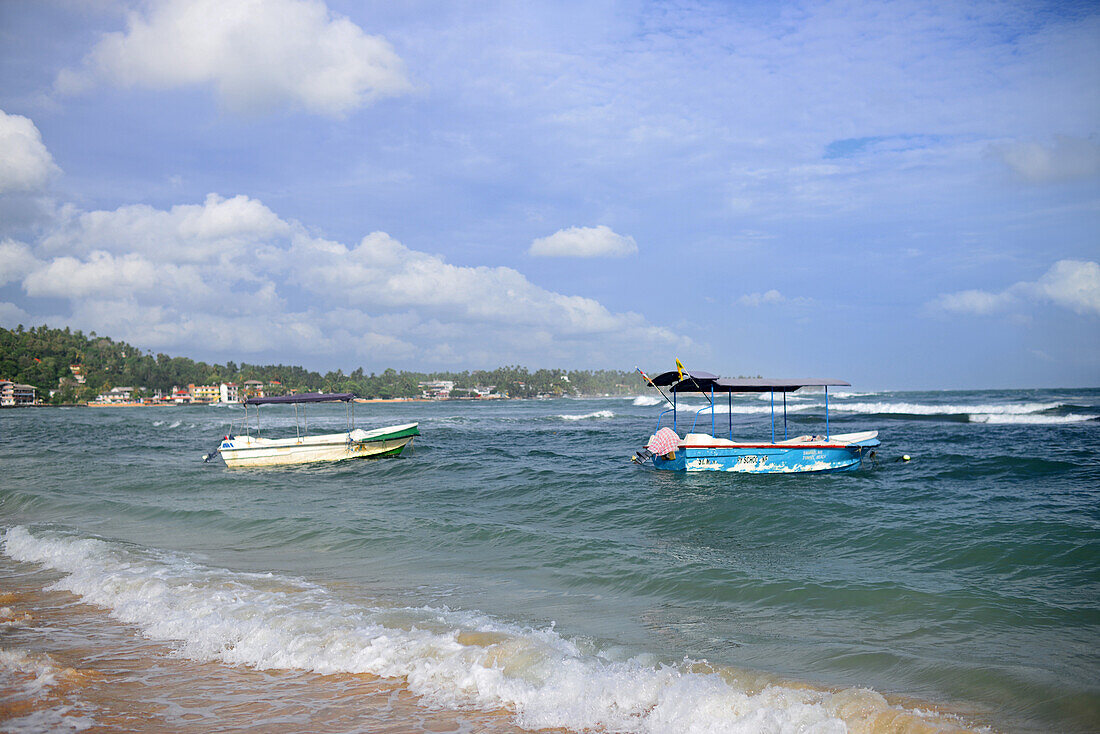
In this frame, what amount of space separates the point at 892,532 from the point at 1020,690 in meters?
6.13

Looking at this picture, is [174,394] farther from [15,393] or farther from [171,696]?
[171,696]

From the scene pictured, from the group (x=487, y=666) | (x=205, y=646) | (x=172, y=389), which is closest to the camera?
(x=487, y=666)

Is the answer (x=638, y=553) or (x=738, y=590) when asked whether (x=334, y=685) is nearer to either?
(x=738, y=590)

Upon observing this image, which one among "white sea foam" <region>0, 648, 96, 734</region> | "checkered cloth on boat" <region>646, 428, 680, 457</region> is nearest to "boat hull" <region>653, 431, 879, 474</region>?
"checkered cloth on boat" <region>646, 428, 680, 457</region>

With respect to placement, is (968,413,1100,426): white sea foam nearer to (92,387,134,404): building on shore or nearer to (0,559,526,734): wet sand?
(0,559,526,734): wet sand

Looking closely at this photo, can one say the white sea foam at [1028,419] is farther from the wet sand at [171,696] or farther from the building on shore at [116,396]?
the building on shore at [116,396]

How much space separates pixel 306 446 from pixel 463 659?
21.1m

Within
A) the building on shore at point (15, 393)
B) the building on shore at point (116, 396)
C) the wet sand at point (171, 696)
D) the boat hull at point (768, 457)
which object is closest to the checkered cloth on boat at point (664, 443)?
the boat hull at point (768, 457)

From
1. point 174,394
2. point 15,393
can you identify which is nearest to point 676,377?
point 15,393

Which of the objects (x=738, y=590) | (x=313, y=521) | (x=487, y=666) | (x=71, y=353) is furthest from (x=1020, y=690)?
(x=71, y=353)

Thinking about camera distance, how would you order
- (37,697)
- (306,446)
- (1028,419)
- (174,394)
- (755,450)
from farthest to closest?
(174,394) < (1028,419) < (306,446) < (755,450) < (37,697)

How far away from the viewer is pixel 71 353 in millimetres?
141375

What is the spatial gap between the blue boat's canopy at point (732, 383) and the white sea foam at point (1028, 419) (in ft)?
73.4

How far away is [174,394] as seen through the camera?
15375cm
